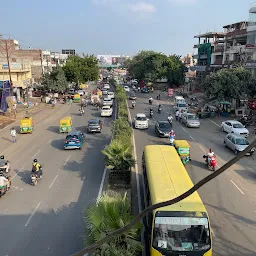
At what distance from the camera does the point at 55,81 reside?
55438mm

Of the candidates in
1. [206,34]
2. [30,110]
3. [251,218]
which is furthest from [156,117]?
[206,34]

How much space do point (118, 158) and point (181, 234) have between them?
664cm

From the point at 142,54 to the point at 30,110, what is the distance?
195ft

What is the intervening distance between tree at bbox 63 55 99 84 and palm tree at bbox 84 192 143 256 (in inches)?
2236

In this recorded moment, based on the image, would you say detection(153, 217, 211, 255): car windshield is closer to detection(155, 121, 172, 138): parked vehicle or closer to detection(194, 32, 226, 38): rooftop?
detection(155, 121, 172, 138): parked vehicle

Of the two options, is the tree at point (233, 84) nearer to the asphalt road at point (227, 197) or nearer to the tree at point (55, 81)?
the asphalt road at point (227, 197)

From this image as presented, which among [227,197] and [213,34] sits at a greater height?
[213,34]

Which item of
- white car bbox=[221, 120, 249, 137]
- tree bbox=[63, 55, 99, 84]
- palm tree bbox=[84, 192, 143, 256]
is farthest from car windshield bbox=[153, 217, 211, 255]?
tree bbox=[63, 55, 99, 84]

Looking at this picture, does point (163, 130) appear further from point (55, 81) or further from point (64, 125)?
point (55, 81)

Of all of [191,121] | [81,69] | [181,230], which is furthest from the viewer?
[81,69]

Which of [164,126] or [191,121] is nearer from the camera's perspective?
[164,126]

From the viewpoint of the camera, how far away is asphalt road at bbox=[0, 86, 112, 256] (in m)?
10.1

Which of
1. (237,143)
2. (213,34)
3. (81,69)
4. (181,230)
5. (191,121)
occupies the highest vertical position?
(213,34)

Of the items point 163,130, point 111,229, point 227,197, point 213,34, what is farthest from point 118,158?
point 213,34
